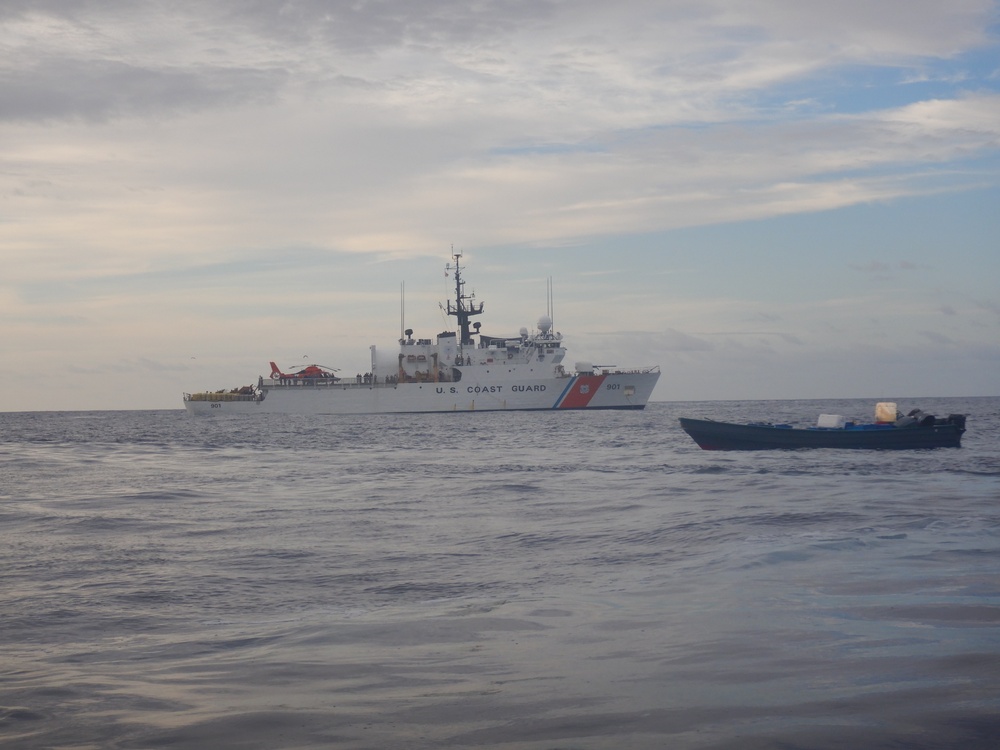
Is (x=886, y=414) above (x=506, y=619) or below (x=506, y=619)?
above

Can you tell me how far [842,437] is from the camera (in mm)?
25547

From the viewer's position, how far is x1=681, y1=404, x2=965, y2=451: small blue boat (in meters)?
25.5

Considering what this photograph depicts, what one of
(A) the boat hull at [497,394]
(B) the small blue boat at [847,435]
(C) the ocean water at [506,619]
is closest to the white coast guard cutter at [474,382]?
(A) the boat hull at [497,394]

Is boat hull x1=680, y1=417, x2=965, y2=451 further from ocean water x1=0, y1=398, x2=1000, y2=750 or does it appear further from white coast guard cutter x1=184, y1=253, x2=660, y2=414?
white coast guard cutter x1=184, y1=253, x2=660, y2=414

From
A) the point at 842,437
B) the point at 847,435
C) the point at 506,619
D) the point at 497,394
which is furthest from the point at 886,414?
the point at 497,394

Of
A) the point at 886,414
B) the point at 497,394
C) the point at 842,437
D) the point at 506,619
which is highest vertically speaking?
the point at 497,394

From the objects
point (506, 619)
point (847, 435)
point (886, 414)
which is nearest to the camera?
point (506, 619)

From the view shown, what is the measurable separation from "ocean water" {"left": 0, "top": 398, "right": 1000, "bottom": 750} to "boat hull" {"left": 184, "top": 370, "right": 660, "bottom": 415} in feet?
162

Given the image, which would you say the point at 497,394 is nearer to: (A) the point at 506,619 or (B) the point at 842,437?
(B) the point at 842,437

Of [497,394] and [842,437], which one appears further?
[497,394]

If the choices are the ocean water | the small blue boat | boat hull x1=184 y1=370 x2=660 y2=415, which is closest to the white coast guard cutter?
boat hull x1=184 y1=370 x2=660 y2=415

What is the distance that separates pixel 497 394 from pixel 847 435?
43214 mm

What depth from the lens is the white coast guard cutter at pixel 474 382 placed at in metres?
66.8

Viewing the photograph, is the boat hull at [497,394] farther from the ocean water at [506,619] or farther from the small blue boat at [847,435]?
the ocean water at [506,619]
